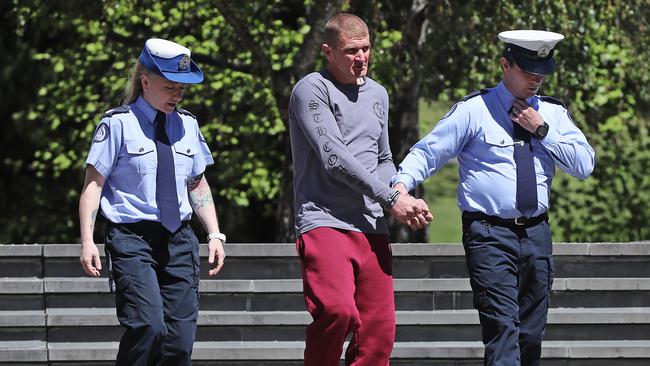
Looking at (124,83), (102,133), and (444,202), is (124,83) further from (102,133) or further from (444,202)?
(444,202)

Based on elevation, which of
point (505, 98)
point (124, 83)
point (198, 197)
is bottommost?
point (124, 83)

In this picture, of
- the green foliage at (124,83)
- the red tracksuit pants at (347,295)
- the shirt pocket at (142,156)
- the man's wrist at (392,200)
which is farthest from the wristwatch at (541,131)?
the green foliage at (124,83)

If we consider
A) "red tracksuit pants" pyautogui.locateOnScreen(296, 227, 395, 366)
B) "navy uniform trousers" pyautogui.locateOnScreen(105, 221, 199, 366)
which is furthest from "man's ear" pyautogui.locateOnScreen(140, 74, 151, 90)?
"red tracksuit pants" pyautogui.locateOnScreen(296, 227, 395, 366)

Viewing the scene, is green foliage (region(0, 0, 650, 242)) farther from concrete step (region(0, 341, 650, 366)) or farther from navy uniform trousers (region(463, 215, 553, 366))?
navy uniform trousers (region(463, 215, 553, 366))

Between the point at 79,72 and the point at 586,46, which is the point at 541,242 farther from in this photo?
the point at 79,72

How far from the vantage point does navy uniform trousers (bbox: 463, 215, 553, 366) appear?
5820mm

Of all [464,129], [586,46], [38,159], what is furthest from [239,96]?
[464,129]

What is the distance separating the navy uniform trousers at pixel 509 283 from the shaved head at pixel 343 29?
992mm

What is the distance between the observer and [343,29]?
5750mm

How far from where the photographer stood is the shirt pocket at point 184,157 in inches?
231

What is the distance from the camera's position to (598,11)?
11828 millimetres

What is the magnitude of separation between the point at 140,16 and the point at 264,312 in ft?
24.2

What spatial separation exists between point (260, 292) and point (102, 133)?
1.79 meters

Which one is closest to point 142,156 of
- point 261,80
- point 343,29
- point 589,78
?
point 343,29
